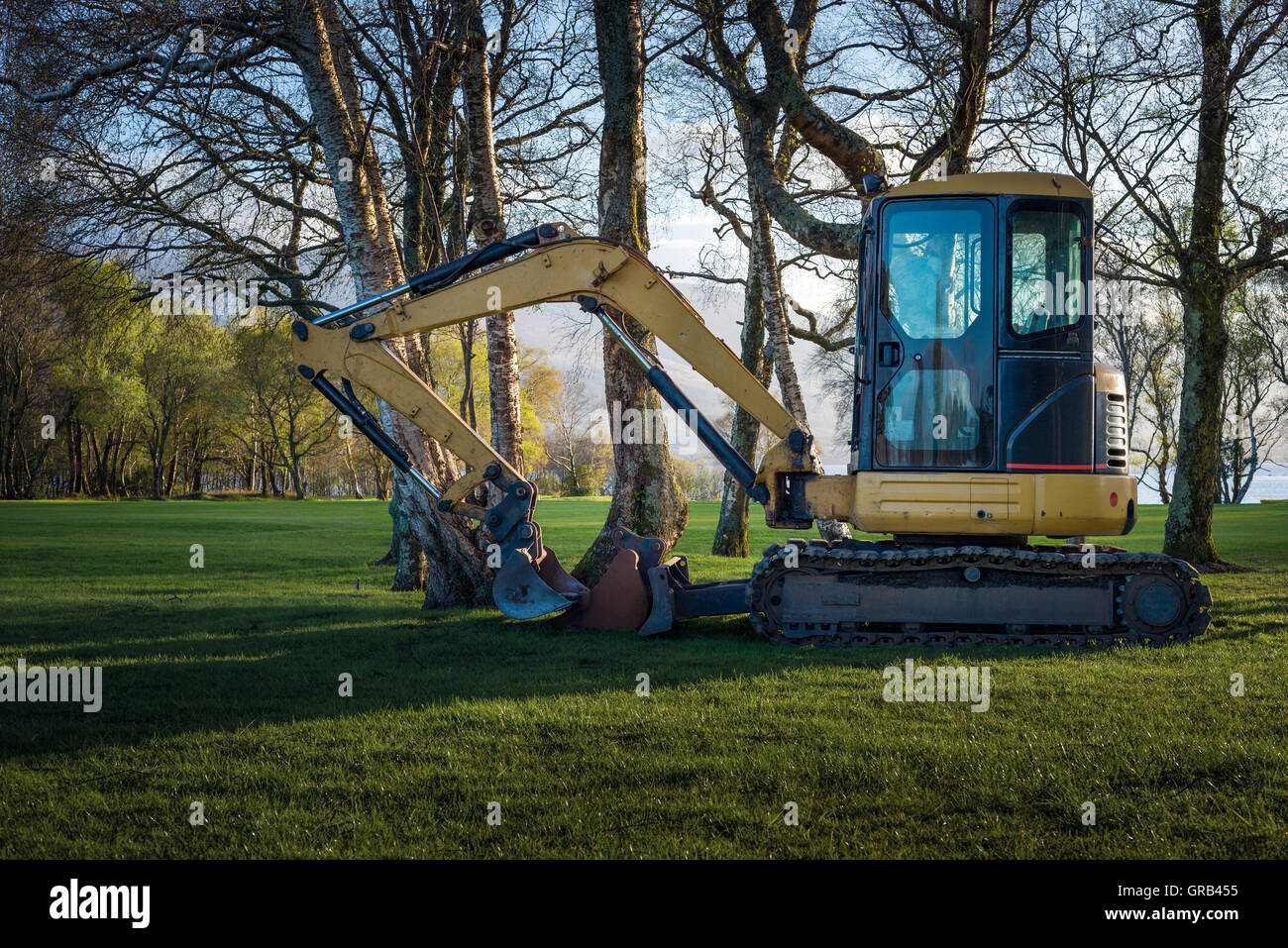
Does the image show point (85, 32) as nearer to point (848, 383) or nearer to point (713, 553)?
point (713, 553)

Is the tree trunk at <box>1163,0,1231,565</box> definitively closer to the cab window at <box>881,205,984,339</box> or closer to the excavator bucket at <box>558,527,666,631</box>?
the cab window at <box>881,205,984,339</box>

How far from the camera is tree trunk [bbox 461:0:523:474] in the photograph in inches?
491

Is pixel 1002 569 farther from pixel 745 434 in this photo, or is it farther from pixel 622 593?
pixel 745 434

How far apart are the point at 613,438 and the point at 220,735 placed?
Answer: 293 inches

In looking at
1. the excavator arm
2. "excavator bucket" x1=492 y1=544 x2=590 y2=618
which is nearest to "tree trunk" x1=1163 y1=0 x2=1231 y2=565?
the excavator arm

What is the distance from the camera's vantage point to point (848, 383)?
105 feet

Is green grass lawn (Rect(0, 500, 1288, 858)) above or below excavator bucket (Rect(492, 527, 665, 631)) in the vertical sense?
below

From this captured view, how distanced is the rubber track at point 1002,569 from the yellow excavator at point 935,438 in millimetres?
21

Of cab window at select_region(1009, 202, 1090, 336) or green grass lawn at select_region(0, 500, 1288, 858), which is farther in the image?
cab window at select_region(1009, 202, 1090, 336)

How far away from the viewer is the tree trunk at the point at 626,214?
12711 millimetres

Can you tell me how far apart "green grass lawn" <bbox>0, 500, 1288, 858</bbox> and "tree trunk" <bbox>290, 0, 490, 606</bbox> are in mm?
1837

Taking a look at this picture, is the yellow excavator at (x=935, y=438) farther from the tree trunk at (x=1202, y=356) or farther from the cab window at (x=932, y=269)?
the tree trunk at (x=1202, y=356)

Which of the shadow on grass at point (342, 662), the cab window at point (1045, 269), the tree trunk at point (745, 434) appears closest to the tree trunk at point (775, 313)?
the tree trunk at point (745, 434)
